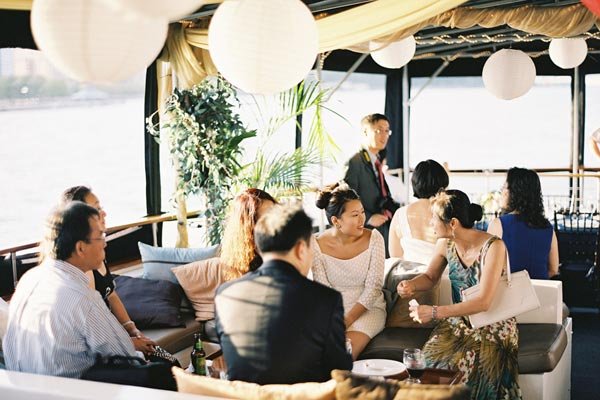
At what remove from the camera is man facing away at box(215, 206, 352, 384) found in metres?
2.79

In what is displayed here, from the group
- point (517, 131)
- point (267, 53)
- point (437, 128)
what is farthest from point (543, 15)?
point (517, 131)

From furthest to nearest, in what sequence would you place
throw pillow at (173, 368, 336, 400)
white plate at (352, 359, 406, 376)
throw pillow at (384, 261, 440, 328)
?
throw pillow at (384, 261, 440, 328) → white plate at (352, 359, 406, 376) → throw pillow at (173, 368, 336, 400)

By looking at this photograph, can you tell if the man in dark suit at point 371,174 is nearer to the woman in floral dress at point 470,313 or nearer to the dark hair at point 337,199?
the dark hair at point 337,199

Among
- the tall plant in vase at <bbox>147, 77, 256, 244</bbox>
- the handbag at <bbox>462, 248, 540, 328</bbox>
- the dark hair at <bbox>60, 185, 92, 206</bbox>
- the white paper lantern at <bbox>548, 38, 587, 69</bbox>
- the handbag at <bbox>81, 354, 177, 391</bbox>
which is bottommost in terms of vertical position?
the handbag at <bbox>81, 354, 177, 391</bbox>

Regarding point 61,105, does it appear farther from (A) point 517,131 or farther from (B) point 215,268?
(A) point 517,131

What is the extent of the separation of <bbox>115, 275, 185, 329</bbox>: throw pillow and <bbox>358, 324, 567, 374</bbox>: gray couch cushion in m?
1.35

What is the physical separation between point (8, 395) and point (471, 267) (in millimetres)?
2277

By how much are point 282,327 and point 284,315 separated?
43 millimetres

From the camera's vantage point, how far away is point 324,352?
9.37 feet

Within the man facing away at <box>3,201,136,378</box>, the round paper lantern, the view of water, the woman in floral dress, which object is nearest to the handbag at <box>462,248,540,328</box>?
the woman in floral dress

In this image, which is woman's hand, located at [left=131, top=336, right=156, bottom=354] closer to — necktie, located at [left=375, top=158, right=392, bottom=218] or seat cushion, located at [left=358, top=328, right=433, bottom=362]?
seat cushion, located at [left=358, top=328, right=433, bottom=362]

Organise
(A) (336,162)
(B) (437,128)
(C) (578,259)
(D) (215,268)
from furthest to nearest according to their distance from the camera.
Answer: (B) (437,128) < (A) (336,162) < (C) (578,259) < (D) (215,268)

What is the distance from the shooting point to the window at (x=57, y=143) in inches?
251

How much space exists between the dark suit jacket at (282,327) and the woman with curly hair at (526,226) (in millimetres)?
2720
